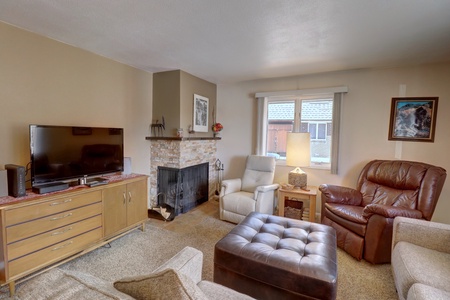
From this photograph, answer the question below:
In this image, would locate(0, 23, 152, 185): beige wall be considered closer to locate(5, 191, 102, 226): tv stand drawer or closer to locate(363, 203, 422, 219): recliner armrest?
locate(5, 191, 102, 226): tv stand drawer

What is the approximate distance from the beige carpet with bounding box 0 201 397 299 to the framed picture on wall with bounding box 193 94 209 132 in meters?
1.68

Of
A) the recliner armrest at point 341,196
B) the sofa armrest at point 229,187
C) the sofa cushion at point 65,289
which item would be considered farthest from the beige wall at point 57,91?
the recliner armrest at point 341,196

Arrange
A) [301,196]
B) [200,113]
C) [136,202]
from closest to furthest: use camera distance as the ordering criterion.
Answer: [136,202] < [301,196] < [200,113]

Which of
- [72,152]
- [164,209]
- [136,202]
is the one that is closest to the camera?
[72,152]

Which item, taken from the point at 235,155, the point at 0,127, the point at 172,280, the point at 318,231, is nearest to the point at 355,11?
the point at 318,231

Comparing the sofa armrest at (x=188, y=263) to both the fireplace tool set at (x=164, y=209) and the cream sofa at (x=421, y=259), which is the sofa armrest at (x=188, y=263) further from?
the fireplace tool set at (x=164, y=209)

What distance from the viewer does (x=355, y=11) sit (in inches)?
70.5

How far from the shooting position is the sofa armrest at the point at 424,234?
5.65 ft

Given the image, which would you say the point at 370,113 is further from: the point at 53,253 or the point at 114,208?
the point at 53,253

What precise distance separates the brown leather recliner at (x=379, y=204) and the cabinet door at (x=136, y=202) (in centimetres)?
239

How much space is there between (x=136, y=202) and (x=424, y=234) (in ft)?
9.78

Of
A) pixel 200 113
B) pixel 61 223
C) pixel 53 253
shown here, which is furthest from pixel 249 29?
pixel 53 253

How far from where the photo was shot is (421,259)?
1.57 metres

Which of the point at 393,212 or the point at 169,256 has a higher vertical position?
the point at 393,212
